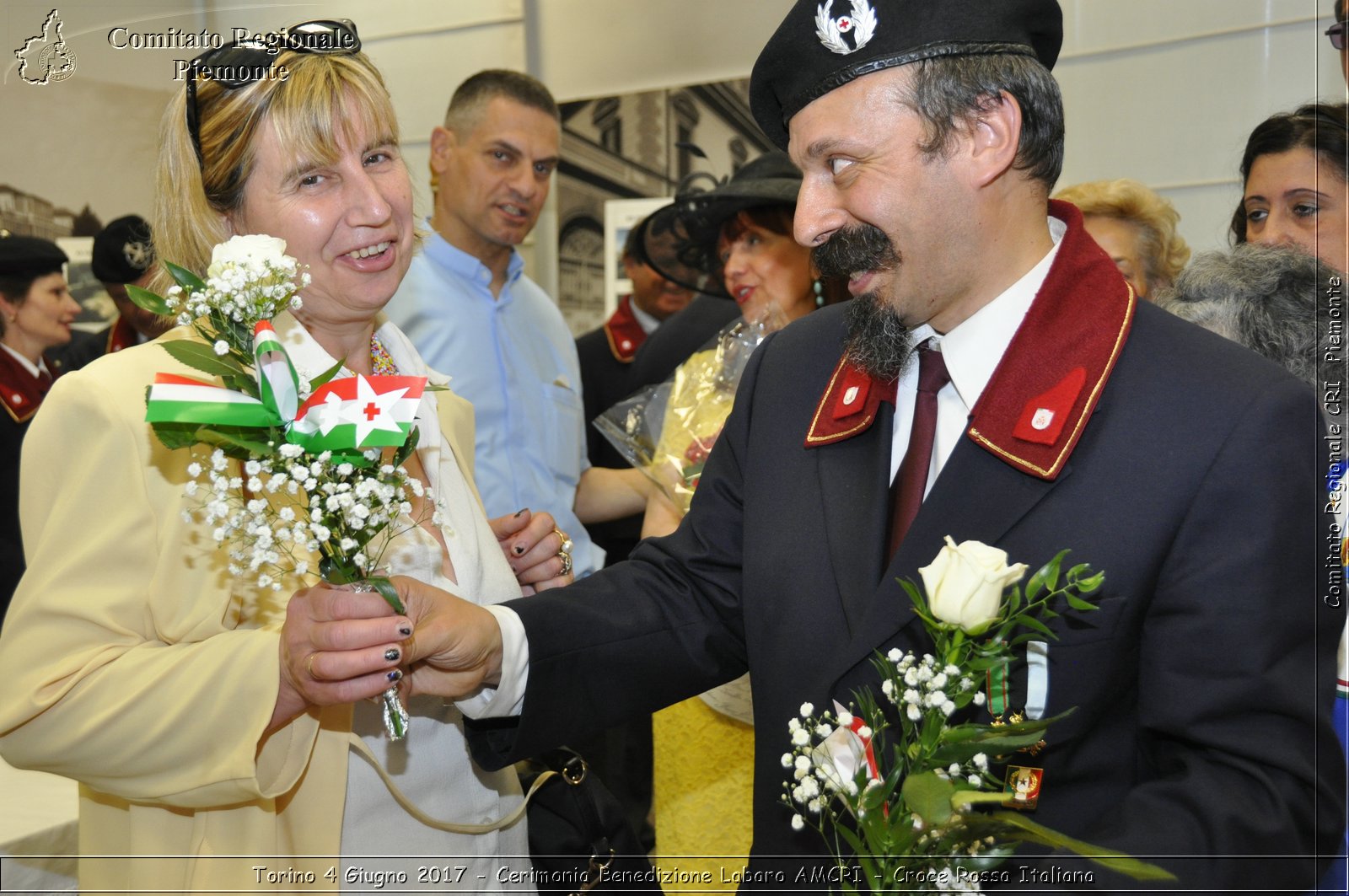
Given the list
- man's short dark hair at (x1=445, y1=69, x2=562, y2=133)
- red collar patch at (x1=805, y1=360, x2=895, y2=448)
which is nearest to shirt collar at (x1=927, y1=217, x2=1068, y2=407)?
red collar patch at (x1=805, y1=360, x2=895, y2=448)

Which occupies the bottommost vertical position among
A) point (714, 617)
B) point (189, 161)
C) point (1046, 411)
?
point (714, 617)

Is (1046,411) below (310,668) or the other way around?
the other way around

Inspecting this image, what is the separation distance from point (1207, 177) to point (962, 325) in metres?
2.22

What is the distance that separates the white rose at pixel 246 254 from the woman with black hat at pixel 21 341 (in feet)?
9.27

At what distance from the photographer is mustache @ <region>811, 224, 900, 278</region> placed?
68.1 inches

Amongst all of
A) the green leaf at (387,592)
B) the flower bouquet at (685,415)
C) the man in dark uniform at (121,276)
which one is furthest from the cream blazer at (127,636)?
the man in dark uniform at (121,276)

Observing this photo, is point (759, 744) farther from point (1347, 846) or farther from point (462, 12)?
point (462, 12)

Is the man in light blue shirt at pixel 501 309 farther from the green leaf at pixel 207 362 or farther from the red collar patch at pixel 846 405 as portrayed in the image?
the green leaf at pixel 207 362

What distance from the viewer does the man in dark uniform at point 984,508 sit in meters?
1.40

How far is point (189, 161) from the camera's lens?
1831 millimetres

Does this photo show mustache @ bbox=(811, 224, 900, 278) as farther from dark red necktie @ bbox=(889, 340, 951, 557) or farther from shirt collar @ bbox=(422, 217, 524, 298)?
shirt collar @ bbox=(422, 217, 524, 298)

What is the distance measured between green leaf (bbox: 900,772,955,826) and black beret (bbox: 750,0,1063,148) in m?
1.11

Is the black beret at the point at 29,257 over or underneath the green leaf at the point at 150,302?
over

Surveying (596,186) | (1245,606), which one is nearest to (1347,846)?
(1245,606)
